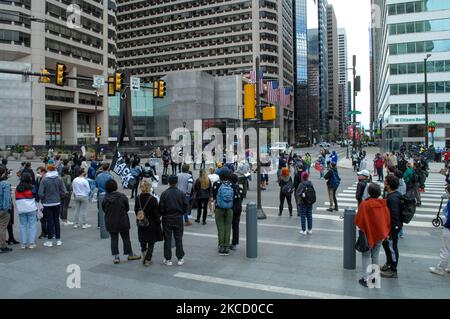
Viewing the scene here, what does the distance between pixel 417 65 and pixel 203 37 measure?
50.5 m

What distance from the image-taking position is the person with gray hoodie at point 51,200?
898cm

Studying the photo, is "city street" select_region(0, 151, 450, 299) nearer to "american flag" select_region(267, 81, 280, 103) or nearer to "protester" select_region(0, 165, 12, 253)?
"protester" select_region(0, 165, 12, 253)

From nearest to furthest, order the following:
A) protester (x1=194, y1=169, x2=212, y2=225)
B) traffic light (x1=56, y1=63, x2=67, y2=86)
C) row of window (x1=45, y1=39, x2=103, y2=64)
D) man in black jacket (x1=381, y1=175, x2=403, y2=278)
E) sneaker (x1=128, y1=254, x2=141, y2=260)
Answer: man in black jacket (x1=381, y1=175, x2=403, y2=278)
sneaker (x1=128, y1=254, x2=141, y2=260)
protester (x1=194, y1=169, x2=212, y2=225)
traffic light (x1=56, y1=63, x2=67, y2=86)
row of window (x1=45, y1=39, x2=103, y2=64)

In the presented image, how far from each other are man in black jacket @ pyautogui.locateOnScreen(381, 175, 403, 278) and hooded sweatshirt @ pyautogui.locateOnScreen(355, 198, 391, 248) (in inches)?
20.3

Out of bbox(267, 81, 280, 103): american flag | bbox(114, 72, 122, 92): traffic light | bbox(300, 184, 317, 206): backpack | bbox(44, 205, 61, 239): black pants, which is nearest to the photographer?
bbox(44, 205, 61, 239): black pants

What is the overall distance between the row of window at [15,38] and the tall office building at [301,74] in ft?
299

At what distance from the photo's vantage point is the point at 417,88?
54438 millimetres

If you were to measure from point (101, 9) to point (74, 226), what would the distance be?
6995 cm

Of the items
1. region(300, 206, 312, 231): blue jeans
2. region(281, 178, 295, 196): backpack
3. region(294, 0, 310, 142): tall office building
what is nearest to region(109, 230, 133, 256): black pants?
region(300, 206, 312, 231): blue jeans

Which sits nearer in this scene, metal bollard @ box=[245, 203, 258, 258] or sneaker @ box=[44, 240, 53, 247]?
metal bollard @ box=[245, 203, 258, 258]

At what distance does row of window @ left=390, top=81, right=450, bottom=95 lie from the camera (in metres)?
53.4

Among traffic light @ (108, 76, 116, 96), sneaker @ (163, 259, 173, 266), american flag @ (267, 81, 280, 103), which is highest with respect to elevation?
american flag @ (267, 81, 280, 103)
